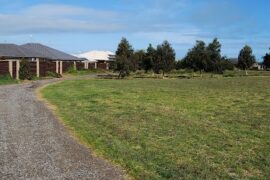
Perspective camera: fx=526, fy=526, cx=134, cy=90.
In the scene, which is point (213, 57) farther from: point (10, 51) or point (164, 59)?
point (10, 51)

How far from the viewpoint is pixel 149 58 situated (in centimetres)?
7675

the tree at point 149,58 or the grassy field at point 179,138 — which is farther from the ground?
the tree at point 149,58

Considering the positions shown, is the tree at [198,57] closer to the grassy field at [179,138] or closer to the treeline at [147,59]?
the treeline at [147,59]

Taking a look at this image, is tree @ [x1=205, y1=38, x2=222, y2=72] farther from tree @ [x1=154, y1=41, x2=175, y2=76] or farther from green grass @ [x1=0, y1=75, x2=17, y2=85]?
green grass @ [x1=0, y1=75, x2=17, y2=85]

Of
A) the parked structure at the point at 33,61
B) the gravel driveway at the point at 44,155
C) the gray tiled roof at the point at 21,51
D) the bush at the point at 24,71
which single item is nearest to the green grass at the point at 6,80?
the parked structure at the point at 33,61

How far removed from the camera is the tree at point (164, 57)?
245 ft

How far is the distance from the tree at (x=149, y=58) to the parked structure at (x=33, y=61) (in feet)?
38.2

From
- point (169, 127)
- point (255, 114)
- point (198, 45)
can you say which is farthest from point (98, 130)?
point (198, 45)

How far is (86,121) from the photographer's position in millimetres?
16922

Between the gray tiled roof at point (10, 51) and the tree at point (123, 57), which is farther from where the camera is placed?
the tree at point (123, 57)

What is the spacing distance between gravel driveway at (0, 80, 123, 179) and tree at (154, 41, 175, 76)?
58.5m

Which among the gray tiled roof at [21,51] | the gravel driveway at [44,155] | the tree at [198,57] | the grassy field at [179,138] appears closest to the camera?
the gravel driveway at [44,155]

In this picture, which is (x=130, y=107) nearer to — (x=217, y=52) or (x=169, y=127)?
(x=169, y=127)

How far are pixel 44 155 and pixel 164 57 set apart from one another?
64607mm
